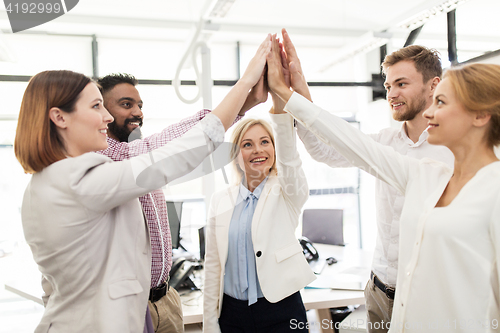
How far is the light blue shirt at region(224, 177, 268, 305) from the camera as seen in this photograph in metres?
1.42

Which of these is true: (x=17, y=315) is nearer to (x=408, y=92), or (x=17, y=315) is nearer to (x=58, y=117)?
(x=58, y=117)

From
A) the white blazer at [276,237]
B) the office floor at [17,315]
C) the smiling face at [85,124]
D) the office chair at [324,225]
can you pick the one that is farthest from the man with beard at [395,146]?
the office chair at [324,225]

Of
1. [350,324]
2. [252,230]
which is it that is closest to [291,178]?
[252,230]

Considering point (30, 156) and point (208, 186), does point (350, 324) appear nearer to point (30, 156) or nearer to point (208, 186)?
point (208, 186)

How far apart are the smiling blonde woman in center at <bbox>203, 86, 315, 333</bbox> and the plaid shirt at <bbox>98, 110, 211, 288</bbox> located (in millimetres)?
227

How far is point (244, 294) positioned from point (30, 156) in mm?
965

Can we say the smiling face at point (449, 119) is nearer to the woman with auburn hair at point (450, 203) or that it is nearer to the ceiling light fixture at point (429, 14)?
the woman with auburn hair at point (450, 203)

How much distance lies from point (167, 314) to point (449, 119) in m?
1.26

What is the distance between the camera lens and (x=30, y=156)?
830 mm

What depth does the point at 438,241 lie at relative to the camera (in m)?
0.92

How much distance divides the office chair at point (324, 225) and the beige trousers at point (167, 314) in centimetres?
219

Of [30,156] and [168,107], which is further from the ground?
[168,107]

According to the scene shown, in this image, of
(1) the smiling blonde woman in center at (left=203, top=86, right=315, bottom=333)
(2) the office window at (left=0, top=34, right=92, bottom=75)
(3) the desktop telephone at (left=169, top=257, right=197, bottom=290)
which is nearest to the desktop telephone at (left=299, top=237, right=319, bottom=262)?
(3) the desktop telephone at (left=169, top=257, right=197, bottom=290)

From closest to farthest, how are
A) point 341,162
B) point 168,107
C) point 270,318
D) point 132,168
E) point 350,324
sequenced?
point 132,168 → point 270,318 → point 341,162 → point 350,324 → point 168,107
